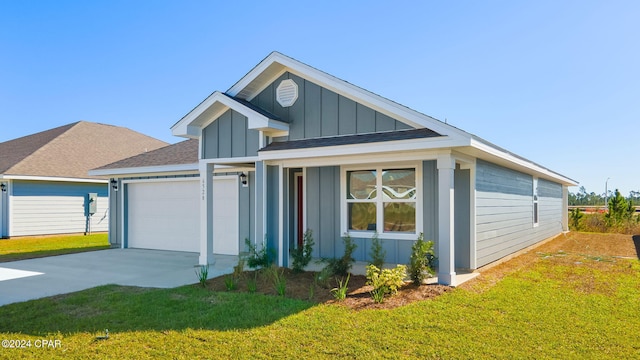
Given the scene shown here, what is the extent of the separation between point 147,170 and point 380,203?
7.95 meters

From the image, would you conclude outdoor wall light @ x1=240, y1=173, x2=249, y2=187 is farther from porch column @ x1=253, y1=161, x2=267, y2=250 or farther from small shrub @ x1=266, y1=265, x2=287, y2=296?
small shrub @ x1=266, y1=265, x2=287, y2=296

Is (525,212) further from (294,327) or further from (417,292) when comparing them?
(294,327)

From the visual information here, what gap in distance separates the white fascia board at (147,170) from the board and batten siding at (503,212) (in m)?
7.88

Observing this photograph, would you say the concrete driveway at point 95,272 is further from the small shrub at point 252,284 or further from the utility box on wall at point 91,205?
the utility box on wall at point 91,205

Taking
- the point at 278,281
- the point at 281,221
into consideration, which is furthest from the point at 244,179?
the point at 278,281

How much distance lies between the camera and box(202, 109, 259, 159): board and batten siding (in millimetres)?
8836

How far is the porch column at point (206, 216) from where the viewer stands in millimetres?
9352

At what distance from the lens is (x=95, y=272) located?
888 cm

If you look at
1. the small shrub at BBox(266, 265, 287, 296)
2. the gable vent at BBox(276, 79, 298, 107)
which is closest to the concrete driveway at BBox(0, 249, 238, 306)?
the small shrub at BBox(266, 265, 287, 296)

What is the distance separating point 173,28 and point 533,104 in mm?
16386

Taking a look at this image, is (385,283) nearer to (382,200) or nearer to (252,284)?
(252,284)

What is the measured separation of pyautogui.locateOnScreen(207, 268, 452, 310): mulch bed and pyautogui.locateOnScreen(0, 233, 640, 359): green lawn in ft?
0.86

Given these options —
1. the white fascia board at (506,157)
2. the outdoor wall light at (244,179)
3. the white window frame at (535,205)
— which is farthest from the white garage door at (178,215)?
the white window frame at (535,205)

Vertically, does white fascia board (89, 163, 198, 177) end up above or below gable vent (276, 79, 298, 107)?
below
